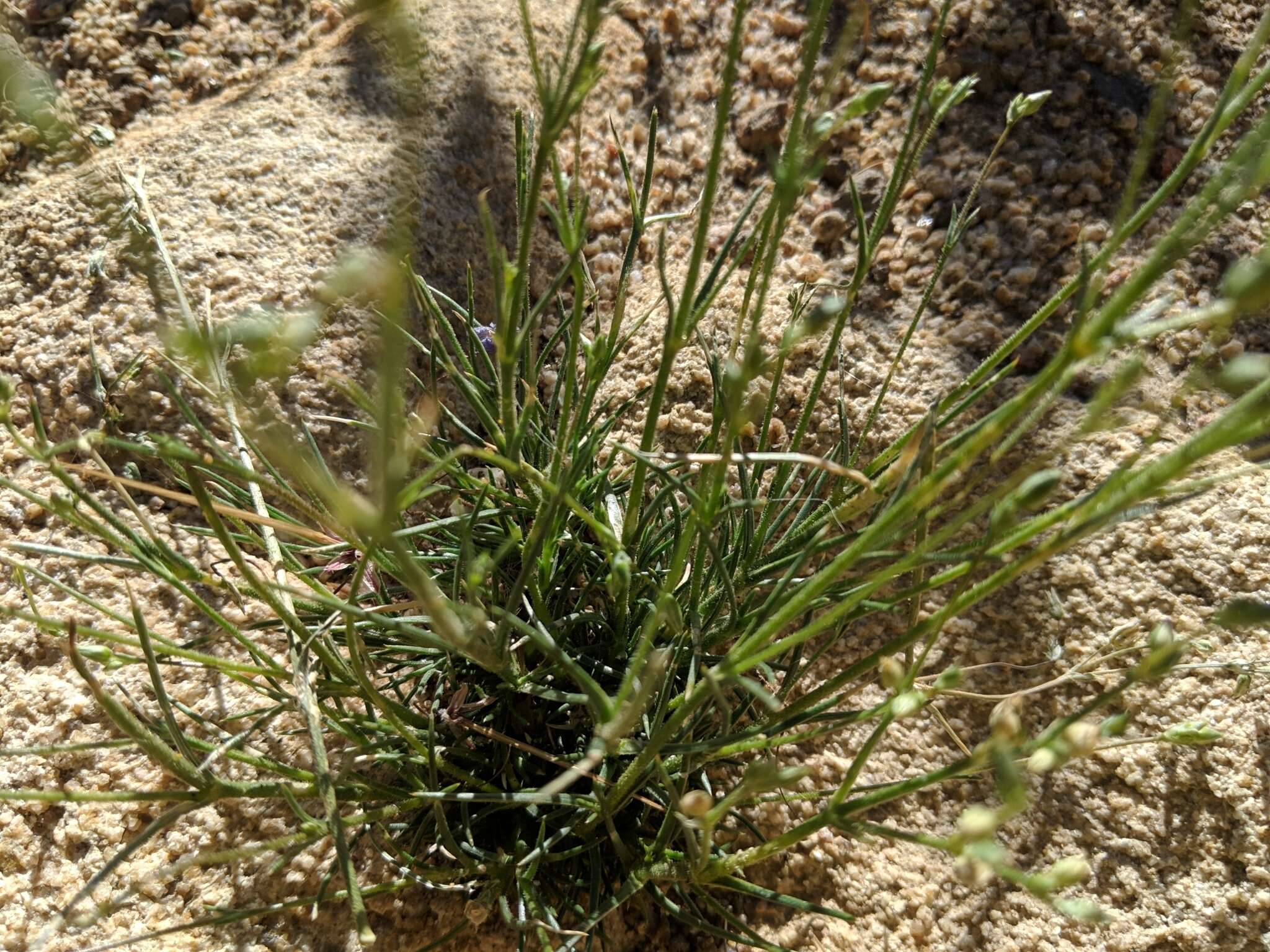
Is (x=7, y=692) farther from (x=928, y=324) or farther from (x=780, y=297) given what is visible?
(x=928, y=324)

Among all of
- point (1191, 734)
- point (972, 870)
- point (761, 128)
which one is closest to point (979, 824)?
point (972, 870)

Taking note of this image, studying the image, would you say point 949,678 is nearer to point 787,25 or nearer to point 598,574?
point 598,574

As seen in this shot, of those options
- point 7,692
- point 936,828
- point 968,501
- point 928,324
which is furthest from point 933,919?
point 7,692

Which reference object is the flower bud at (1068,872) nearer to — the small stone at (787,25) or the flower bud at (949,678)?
the flower bud at (949,678)

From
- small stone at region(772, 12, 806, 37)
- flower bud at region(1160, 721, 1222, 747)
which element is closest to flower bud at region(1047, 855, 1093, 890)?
flower bud at region(1160, 721, 1222, 747)

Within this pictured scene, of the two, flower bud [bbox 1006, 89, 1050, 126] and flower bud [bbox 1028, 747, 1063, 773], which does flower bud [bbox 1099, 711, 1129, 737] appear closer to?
flower bud [bbox 1028, 747, 1063, 773]
